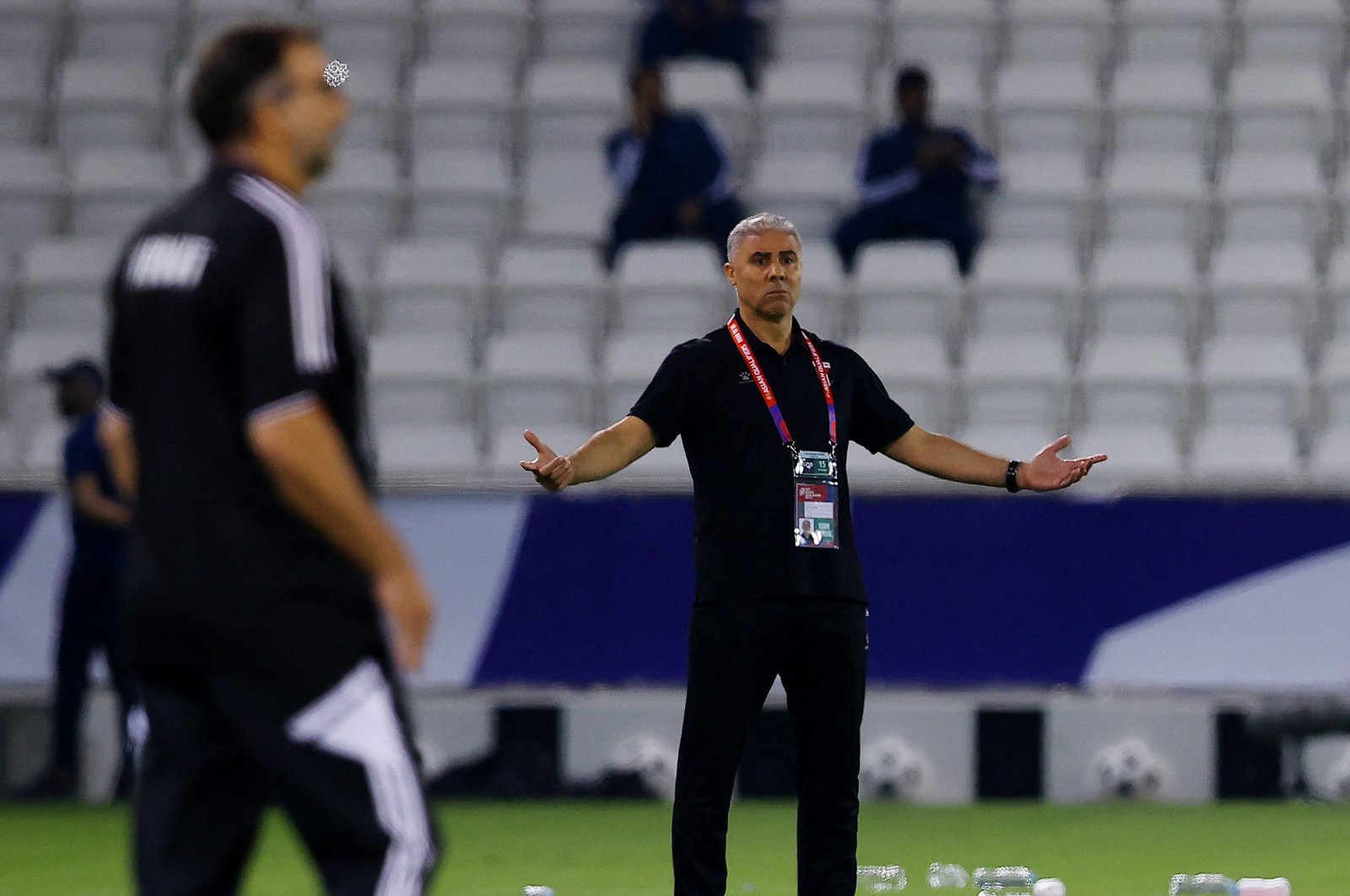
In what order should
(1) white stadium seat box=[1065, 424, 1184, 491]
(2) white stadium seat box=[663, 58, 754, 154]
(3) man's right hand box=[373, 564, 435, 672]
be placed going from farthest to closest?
1. (2) white stadium seat box=[663, 58, 754, 154]
2. (1) white stadium seat box=[1065, 424, 1184, 491]
3. (3) man's right hand box=[373, 564, 435, 672]

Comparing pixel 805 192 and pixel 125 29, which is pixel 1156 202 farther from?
pixel 125 29

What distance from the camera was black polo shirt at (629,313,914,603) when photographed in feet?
18.2

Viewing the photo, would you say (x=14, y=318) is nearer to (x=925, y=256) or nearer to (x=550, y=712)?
(x=550, y=712)

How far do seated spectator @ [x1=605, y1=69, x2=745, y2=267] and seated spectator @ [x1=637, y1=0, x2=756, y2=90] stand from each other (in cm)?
106

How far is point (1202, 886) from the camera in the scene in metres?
6.54

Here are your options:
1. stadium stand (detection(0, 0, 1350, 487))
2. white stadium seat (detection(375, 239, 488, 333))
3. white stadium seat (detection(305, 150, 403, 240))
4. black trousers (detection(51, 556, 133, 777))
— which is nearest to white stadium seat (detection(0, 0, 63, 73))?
stadium stand (detection(0, 0, 1350, 487))

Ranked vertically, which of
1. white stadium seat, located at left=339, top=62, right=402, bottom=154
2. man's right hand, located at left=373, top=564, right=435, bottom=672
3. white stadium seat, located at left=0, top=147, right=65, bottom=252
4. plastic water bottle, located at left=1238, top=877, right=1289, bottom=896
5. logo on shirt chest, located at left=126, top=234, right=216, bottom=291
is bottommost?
plastic water bottle, located at left=1238, top=877, right=1289, bottom=896

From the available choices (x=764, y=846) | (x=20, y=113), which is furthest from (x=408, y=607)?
(x=20, y=113)

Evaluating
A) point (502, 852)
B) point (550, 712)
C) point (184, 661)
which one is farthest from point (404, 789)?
point (550, 712)

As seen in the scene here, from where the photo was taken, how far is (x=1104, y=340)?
11516 mm

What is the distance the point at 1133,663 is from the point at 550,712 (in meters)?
2.71

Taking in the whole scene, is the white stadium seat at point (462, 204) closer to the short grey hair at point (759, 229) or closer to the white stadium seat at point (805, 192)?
the white stadium seat at point (805, 192)

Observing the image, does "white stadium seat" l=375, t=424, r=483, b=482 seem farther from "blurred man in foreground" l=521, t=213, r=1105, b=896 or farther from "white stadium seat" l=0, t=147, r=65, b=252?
"blurred man in foreground" l=521, t=213, r=1105, b=896

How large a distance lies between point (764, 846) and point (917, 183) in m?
4.79
